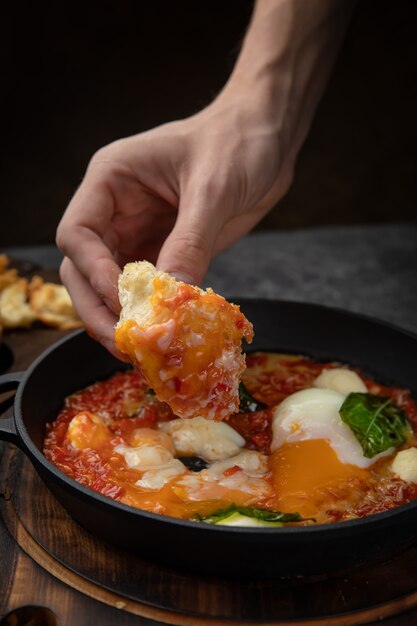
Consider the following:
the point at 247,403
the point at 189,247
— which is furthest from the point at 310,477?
the point at 189,247

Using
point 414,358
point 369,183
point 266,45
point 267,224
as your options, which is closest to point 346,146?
point 369,183

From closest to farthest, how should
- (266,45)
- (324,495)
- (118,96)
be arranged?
(324,495) < (266,45) < (118,96)

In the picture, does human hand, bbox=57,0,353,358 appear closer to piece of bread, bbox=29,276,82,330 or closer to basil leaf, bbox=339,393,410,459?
piece of bread, bbox=29,276,82,330

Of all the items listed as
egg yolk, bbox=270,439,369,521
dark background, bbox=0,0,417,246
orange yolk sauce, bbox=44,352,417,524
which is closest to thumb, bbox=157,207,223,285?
orange yolk sauce, bbox=44,352,417,524

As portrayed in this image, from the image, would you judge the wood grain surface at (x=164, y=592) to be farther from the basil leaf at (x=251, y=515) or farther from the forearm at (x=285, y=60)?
the forearm at (x=285, y=60)

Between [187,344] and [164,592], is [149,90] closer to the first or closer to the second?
[187,344]

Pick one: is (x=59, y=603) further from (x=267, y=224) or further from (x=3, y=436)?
(x=267, y=224)
